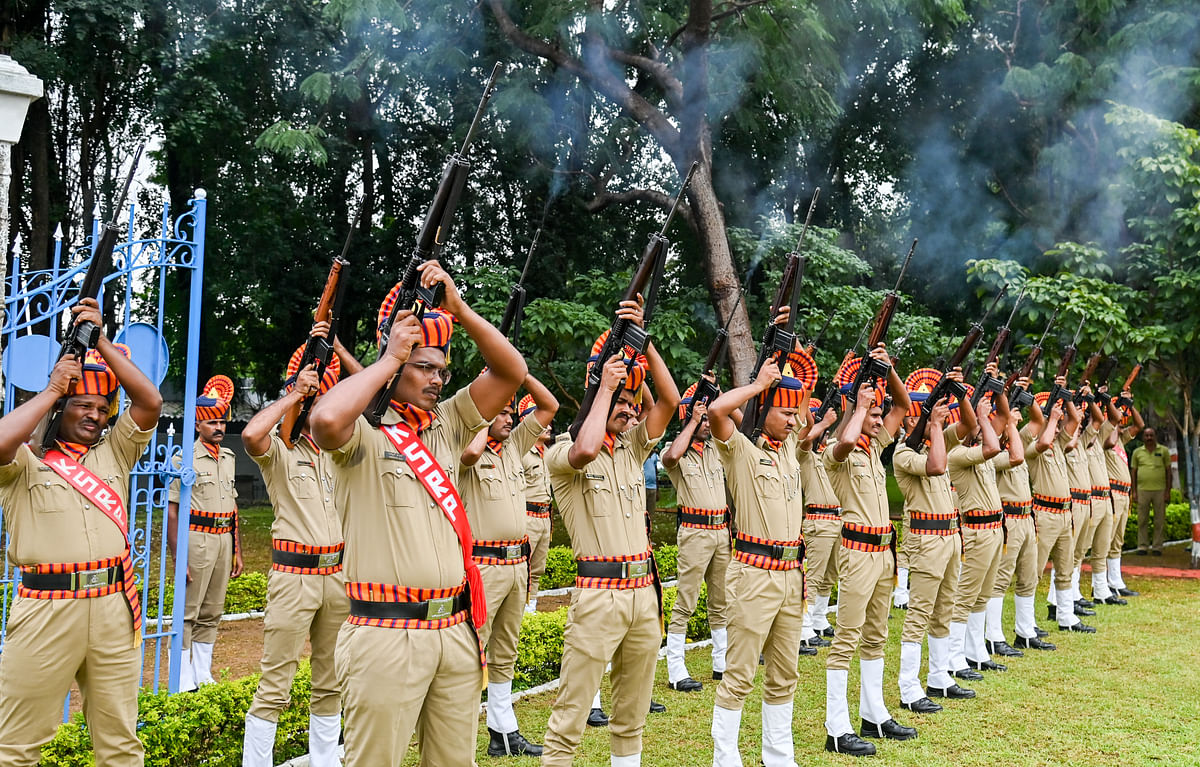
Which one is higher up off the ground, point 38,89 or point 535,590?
point 38,89

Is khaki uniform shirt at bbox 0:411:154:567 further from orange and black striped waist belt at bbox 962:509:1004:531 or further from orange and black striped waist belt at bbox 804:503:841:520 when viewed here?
orange and black striped waist belt at bbox 962:509:1004:531

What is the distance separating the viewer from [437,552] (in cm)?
412

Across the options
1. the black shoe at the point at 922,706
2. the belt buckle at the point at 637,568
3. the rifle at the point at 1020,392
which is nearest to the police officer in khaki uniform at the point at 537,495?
the black shoe at the point at 922,706

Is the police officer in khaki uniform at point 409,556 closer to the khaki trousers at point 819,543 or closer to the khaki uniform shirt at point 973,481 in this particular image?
the khaki trousers at point 819,543

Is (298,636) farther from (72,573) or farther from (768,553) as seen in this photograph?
(768,553)

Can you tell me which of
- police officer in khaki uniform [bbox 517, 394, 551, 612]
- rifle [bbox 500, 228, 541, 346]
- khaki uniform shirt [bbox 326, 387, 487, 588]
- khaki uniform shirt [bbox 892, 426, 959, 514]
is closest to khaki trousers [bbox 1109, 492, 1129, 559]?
khaki uniform shirt [bbox 892, 426, 959, 514]

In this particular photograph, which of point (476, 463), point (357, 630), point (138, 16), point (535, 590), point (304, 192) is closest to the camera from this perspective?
point (357, 630)

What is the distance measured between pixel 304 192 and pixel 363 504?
1723cm

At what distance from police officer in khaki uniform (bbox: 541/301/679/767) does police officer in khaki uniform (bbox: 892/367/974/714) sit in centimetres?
331

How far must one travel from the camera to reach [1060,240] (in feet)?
55.4

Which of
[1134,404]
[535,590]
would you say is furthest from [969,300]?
[535,590]

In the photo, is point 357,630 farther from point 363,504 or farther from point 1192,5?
point 1192,5

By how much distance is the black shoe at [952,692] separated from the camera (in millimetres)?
8719

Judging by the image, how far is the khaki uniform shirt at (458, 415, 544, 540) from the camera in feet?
24.6
